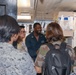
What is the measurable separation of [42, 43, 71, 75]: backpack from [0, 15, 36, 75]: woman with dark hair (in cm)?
76

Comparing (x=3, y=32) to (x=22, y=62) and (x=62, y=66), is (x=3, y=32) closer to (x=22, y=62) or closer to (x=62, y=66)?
(x=22, y=62)

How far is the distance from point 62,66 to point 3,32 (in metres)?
1.00

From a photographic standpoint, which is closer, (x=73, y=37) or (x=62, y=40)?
(x=62, y=40)

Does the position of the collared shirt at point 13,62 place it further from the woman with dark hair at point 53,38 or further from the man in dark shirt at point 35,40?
the man in dark shirt at point 35,40

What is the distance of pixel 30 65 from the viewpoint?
1.28 m

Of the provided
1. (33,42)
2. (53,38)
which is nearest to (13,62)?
(53,38)

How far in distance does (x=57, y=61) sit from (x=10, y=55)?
0.91 m

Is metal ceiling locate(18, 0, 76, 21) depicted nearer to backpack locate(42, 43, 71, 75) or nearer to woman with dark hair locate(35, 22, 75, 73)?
woman with dark hair locate(35, 22, 75, 73)

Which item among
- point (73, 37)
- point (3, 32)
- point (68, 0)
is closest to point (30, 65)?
point (3, 32)

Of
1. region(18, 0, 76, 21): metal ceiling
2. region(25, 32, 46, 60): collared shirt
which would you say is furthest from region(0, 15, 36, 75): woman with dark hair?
region(18, 0, 76, 21): metal ceiling

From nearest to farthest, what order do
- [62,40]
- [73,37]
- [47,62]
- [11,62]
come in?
[11,62] → [47,62] → [62,40] → [73,37]

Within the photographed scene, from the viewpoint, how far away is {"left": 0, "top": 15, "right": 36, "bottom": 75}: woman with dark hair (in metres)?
1.21

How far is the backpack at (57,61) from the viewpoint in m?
2.04

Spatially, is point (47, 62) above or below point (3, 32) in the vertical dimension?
below
